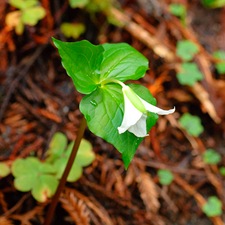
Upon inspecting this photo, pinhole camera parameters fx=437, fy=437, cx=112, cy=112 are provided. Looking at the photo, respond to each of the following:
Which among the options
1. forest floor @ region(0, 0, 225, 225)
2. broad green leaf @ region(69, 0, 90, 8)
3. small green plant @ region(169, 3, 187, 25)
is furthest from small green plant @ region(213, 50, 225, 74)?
broad green leaf @ region(69, 0, 90, 8)

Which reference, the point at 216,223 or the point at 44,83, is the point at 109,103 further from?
the point at 216,223

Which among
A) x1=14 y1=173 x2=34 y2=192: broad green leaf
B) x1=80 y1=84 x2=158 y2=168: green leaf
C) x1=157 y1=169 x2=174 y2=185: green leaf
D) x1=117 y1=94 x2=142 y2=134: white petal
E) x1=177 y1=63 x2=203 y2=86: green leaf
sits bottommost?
x1=157 y1=169 x2=174 y2=185: green leaf

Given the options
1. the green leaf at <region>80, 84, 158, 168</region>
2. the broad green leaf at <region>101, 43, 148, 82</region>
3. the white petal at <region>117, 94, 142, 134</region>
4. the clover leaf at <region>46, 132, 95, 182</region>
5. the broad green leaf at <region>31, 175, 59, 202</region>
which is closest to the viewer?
the white petal at <region>117, 94, 142, 134</region>

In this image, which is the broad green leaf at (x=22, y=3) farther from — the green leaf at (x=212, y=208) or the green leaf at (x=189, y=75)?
the green leaf at (x=212, y=208)

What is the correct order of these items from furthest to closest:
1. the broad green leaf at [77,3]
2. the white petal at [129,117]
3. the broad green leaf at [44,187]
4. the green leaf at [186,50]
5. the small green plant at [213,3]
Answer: the small green plant at [213,3], the green leaf at [186,50], the broad green leaf at [77,3], the broad green leaf at [44,187], the white petal at [129,117]

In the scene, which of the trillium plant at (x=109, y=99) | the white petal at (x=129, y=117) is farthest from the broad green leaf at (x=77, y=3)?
the white petal at (x=129, y=117)

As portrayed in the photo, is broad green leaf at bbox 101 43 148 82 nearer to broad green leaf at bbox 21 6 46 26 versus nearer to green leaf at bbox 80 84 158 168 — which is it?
green leaf at bbox 80 84 158 168

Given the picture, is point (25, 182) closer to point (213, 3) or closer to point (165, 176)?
point (165, 176)
